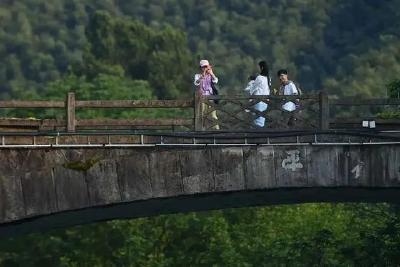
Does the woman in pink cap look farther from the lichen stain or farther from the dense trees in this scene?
the dense trees

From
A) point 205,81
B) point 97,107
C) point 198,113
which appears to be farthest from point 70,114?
point 205,81

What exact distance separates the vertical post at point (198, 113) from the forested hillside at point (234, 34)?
289 ft

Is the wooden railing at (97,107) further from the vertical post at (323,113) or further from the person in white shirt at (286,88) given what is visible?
the vertical post at (323,113)

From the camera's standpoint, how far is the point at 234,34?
150m

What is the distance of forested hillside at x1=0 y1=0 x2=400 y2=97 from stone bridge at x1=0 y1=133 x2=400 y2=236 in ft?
288

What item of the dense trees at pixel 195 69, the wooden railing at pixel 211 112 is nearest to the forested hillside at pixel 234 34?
the dense trees at pixel 195 69

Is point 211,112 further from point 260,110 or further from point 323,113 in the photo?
point 323,113

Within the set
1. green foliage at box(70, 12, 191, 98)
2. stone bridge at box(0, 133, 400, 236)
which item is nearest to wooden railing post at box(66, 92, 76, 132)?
stone bridge at box(0, 133, 400, 236)

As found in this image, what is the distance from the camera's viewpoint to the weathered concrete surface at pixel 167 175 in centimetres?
2603

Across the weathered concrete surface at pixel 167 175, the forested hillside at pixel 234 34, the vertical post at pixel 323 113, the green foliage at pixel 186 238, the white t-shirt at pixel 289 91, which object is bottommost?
the green foliage at pixel 186 238

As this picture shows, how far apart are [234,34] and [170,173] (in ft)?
408

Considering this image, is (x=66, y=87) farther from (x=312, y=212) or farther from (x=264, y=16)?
(x=264, y=16)

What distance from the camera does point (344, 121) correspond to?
27266 mm

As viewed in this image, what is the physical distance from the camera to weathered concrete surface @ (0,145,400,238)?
26.0 metres
